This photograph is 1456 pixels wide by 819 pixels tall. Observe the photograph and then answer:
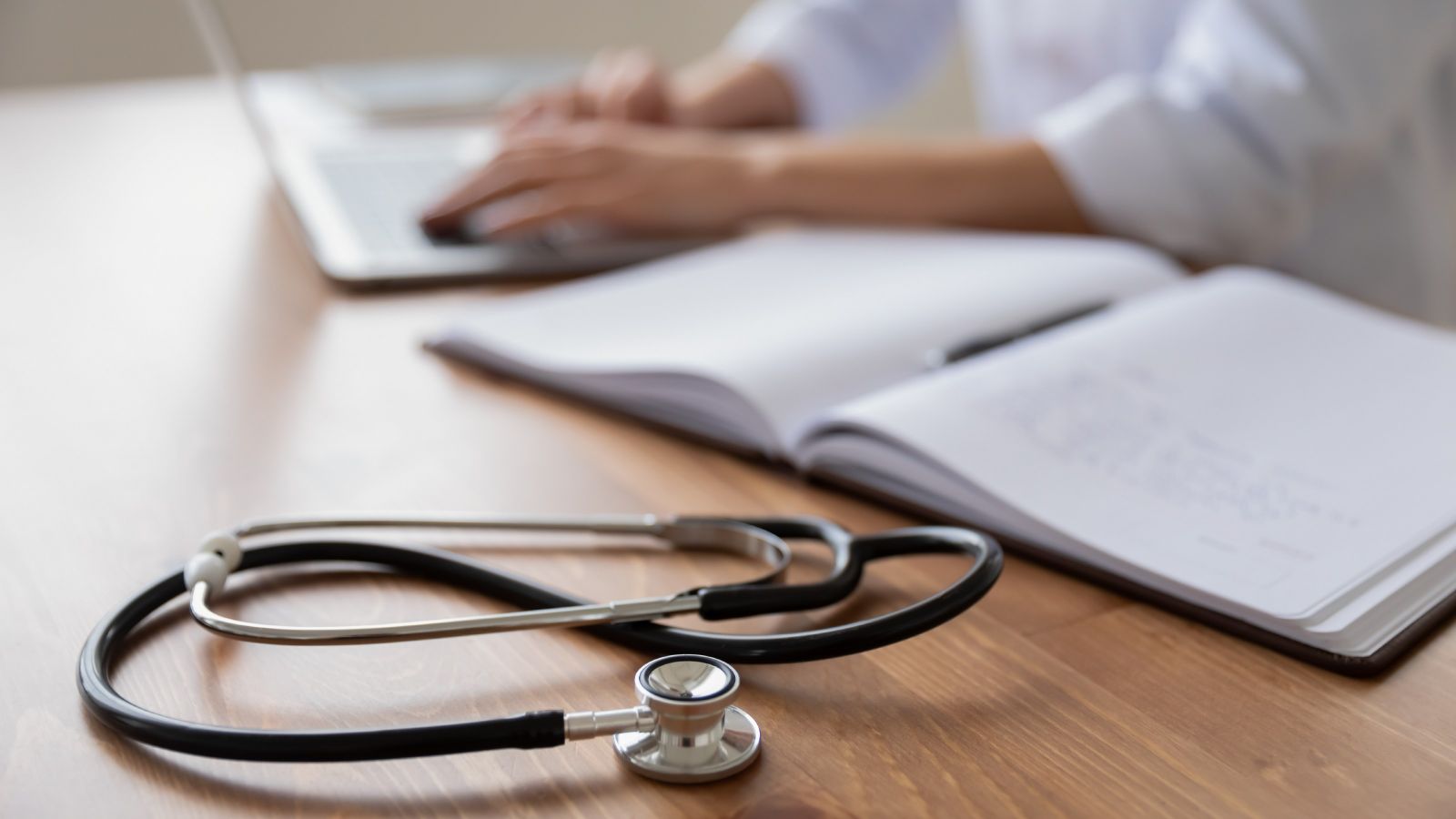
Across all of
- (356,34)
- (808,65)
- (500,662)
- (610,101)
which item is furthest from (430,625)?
(356,34)

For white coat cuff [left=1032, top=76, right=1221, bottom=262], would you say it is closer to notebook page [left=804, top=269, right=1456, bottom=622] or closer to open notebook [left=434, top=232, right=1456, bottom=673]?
open notebook [left=434, top=232, right=1456, bottom=673]

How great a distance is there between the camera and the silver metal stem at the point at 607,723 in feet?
1.10

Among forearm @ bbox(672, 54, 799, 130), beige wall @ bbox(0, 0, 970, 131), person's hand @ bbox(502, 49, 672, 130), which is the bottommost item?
forearm @ bbox(672, 54, 799, 130)

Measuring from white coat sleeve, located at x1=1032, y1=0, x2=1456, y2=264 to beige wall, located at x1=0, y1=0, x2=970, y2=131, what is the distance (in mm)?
823

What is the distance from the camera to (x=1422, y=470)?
1.67 ft

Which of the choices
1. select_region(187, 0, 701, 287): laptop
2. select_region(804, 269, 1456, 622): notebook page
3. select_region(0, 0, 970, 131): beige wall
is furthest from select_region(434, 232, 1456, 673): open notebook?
select_region(0, 0, 970, 131): beige wall

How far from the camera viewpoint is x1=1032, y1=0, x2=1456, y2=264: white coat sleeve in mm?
839

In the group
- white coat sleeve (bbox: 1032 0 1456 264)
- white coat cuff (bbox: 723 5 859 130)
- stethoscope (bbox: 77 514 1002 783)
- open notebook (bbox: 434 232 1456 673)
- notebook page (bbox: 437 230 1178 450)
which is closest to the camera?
stethoscope (bbox: 77 514 1002 783)

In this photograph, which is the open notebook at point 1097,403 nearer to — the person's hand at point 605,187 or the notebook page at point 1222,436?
the notebook page at point 1222,436

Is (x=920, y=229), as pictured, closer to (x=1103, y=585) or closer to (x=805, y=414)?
(x=805, y=414)

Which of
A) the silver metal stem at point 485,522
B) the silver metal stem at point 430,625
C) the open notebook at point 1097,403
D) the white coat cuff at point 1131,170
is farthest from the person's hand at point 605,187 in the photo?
the silver metal stem at point 430,625

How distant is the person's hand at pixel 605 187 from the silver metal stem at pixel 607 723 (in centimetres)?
63

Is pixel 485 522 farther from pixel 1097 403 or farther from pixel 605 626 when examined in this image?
pixel 1097 403

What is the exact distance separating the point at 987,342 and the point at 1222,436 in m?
0.14
